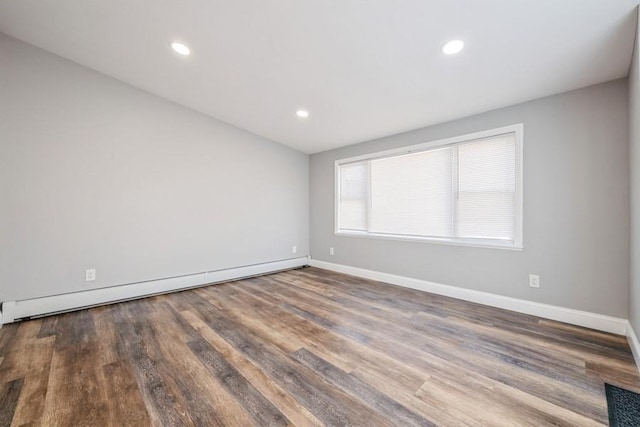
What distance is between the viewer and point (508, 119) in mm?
2844

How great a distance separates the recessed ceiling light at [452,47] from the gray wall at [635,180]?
1053mm

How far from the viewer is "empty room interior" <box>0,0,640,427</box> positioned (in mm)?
1633

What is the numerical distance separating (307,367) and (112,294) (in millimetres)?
2784

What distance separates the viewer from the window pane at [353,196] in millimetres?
4461

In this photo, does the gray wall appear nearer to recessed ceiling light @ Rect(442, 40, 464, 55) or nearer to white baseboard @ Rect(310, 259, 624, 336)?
white baseboard @ Rect(310, 259, 624, 336)

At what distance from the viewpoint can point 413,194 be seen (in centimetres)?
376

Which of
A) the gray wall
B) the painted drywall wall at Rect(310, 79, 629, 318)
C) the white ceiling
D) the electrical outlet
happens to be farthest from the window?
the gray wall

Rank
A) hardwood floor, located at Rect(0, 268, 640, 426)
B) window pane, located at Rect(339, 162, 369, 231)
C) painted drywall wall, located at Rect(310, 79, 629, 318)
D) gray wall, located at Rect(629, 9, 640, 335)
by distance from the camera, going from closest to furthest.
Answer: hardwood floor, located at Rect(0, 268, 640, 426) → gray wall, located at Rect(629, 9, 640, 335) → painted drywall wall, located at Rect(310, 79, 629, 318) → window pane, located at Rect(339, 162, 369, 231)

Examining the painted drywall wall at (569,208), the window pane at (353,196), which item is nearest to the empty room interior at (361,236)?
the painted drywall wall at (569,208)

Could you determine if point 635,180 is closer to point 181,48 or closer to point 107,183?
point 181,48

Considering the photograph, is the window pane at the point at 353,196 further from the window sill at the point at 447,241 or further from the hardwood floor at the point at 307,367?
the hardwood floor at the point at 307,367

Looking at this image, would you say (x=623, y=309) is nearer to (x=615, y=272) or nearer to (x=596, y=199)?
(x=615, y=272)

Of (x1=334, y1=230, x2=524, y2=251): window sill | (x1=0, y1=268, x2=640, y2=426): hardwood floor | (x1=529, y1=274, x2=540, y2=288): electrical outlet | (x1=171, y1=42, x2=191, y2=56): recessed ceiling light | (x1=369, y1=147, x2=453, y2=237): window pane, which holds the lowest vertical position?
(x1=0, y1=268, x2=640, y2=426): hardwood floor

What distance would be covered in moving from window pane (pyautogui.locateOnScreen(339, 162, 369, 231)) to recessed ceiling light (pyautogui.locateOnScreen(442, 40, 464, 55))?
2.31 m
